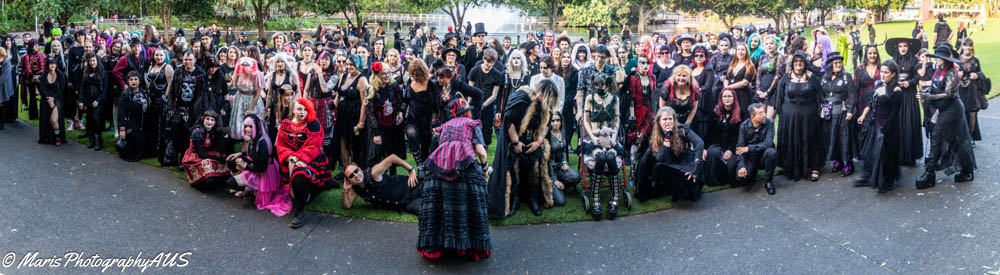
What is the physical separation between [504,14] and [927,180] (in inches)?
2008

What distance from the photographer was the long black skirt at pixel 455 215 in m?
6.02

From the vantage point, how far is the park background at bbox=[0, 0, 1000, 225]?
33.9 m

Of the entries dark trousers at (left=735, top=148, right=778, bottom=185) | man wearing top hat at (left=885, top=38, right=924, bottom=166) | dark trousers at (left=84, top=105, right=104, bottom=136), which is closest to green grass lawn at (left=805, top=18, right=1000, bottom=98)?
man wearing top hat at (left=885, top=38, right=924, bottom=166)

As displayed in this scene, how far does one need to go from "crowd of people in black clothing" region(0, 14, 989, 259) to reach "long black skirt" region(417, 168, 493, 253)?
0.04ft

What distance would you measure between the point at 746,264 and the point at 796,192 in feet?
8.49

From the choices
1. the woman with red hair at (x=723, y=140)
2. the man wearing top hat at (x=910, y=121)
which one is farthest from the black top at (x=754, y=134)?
the man wearing top hat at (x=910, y=121)

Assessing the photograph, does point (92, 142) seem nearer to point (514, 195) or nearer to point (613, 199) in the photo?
point (514, 195)

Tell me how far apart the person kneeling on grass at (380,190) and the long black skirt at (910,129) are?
5914 millimetres

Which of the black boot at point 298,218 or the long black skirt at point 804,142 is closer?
the black boot at point 298,218

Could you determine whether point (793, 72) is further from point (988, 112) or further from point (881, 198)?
point (988, 112)

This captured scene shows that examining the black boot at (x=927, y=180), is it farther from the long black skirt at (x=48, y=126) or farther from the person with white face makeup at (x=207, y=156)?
the long black skirt at (x=48, y=126)

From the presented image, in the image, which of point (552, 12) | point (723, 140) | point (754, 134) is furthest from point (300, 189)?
point (552, 12)

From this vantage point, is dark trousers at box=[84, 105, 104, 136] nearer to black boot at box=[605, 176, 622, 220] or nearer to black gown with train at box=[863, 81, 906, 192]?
black boot at box=[605, 176, 622, 220]

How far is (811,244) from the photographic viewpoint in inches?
262
